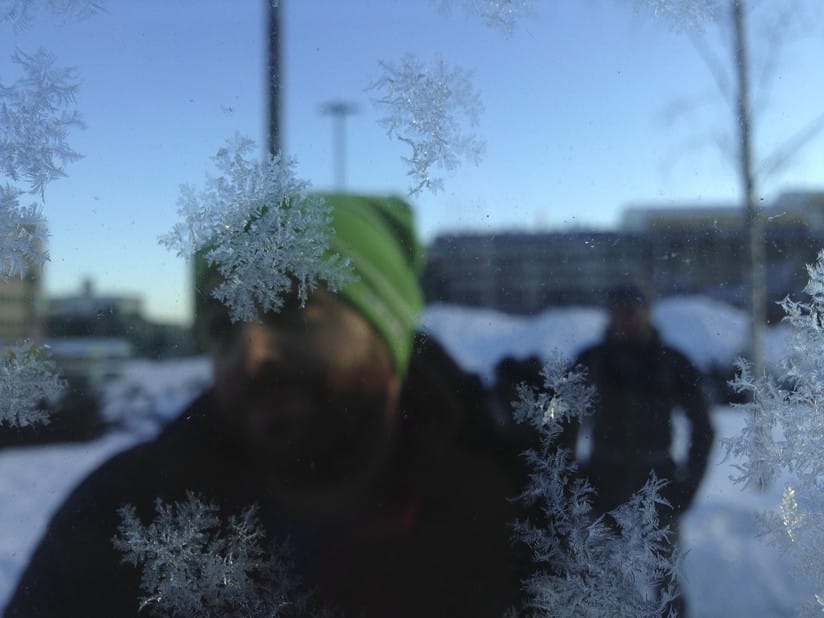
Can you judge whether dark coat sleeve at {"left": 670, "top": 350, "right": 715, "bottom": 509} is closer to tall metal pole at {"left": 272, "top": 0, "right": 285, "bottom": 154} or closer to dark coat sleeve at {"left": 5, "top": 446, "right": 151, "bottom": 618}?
tall metal pole at {"left": 272, "top": 0, "right": 285, "bottom": 154}

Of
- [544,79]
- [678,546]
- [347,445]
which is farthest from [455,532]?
[544,79]

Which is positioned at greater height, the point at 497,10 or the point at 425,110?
the point at 497,10

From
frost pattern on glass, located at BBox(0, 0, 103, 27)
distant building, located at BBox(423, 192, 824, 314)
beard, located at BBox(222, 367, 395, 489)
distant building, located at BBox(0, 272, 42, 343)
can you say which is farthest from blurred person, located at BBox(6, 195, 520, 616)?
frost pattern on glass, located at BBox(0, 0, 103, 27)

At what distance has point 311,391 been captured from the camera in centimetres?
99

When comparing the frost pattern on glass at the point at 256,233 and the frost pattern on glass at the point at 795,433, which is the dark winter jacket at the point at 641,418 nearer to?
the frost pattern on glass at the point at 795,433

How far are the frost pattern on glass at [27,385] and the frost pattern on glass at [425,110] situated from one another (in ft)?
1.86

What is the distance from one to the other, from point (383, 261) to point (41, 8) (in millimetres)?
607

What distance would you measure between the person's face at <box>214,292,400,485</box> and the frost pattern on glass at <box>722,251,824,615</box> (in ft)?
1.67

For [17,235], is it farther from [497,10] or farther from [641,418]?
[641,418]

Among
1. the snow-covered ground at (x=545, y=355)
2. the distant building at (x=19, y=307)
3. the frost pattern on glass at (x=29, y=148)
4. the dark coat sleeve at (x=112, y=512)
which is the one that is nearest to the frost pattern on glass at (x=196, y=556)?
the dark coat sleeve at (x=112, y=512)

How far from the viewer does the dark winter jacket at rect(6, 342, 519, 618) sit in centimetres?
100

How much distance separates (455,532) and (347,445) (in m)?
0.20

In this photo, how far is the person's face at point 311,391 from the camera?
3.22 ft

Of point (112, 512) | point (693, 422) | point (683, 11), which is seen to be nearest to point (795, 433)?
point (693, 422)
